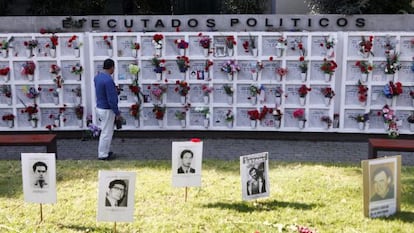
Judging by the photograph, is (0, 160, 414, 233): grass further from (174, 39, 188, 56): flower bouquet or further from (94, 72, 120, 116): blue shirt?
(174, 39, 188, 56): flower bouquet

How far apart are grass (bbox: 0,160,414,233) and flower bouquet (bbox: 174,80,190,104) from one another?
2.03m

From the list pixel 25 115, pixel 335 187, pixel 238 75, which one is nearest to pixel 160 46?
pixel 238 75

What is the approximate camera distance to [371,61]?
877 cm

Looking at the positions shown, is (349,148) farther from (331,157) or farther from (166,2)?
(166,2)

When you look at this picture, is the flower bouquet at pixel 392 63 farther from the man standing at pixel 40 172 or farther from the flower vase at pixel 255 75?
the man standing at pixel 40 172

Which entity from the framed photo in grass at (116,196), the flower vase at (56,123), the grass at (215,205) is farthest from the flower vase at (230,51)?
the framed photo in grass at (116,196)

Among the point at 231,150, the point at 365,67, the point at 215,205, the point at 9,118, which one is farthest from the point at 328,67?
the point at 9,118

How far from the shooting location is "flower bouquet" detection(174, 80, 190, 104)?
902 centimetres

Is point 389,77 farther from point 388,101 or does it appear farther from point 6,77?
point 6,77

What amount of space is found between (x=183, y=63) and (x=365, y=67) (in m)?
2.89

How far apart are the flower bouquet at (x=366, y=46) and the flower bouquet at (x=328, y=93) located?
78cm

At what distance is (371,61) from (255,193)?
427 cm

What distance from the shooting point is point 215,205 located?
18.6 ft

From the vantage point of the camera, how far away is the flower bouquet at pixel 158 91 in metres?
9.02
